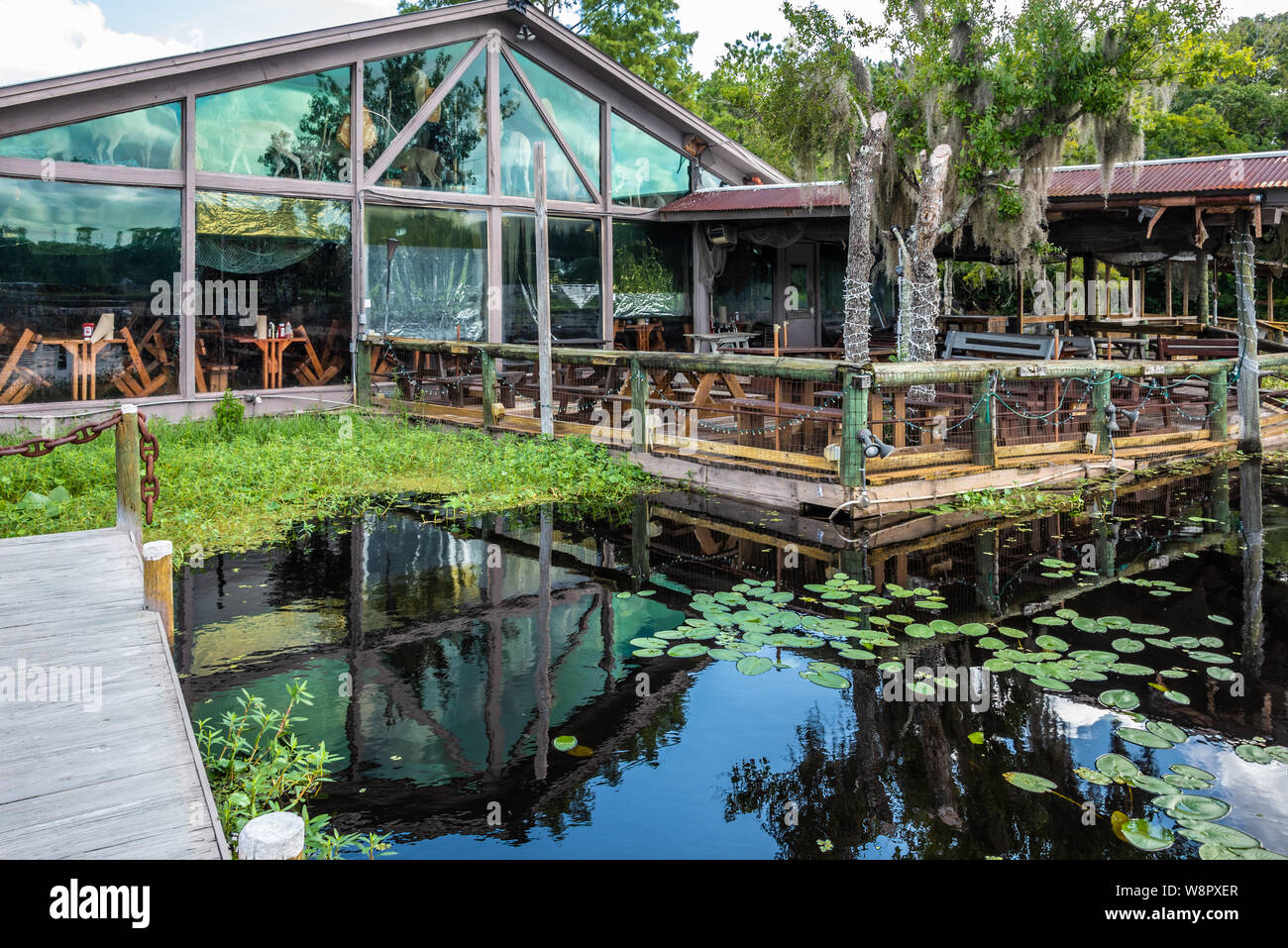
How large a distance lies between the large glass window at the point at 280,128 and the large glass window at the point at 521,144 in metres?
2.69

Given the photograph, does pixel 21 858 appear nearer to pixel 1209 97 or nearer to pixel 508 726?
pixel 508 726

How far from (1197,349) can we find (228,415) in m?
13.5

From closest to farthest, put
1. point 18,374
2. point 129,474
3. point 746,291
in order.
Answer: point 129,474, point 18,374, point 746,291

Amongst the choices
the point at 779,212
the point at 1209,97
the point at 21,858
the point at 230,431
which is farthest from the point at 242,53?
the point at 1209,97

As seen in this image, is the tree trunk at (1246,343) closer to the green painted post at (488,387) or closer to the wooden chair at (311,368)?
the green painted post at (488,387)

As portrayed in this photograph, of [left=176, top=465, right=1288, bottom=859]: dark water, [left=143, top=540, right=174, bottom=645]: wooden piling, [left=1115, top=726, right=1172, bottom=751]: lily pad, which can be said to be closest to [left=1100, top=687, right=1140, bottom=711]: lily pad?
[left=176, top=465, right=1288, bottom=859]: dark water

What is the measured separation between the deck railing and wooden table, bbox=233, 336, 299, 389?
198cm

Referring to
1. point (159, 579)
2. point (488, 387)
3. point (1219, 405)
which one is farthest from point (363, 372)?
point (1219, 405)

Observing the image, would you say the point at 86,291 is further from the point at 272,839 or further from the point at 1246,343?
the point at 1246,343

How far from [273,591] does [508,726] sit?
298 centimetres

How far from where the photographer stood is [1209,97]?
32094mm

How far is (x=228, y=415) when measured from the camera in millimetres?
13477
